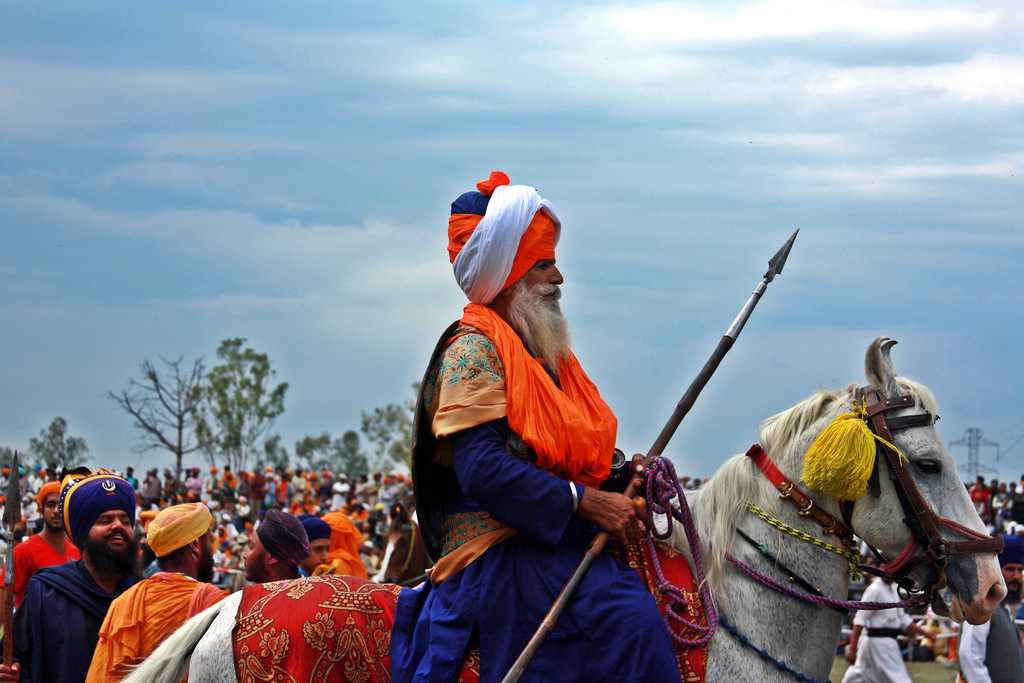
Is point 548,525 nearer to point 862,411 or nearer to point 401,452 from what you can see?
point 862,411

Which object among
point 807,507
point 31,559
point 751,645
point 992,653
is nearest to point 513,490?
point 751,645

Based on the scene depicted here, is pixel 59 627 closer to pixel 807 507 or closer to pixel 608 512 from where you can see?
pixel 608 512

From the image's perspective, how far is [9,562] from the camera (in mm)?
6629

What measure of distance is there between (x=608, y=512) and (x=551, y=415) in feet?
1.30

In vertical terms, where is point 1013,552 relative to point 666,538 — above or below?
below

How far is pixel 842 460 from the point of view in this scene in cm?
488

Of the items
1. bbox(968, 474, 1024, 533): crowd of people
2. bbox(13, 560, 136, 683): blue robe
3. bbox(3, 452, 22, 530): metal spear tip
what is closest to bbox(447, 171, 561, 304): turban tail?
bbox(3, 452, 22, 530): metal spear tip

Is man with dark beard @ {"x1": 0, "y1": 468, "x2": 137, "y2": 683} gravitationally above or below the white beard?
below

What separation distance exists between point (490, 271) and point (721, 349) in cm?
142

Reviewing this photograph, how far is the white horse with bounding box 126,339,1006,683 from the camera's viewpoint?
4957mm

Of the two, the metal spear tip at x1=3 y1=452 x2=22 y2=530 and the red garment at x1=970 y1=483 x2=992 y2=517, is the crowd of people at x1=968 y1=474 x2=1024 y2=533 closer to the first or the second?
the red garment at x1=970 y1=483 x2=992 y2=517

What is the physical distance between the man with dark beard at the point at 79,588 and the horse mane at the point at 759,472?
3.20 m

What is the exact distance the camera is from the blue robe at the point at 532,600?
14.8 feet

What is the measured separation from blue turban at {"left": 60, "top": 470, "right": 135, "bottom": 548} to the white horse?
181 centimetres
